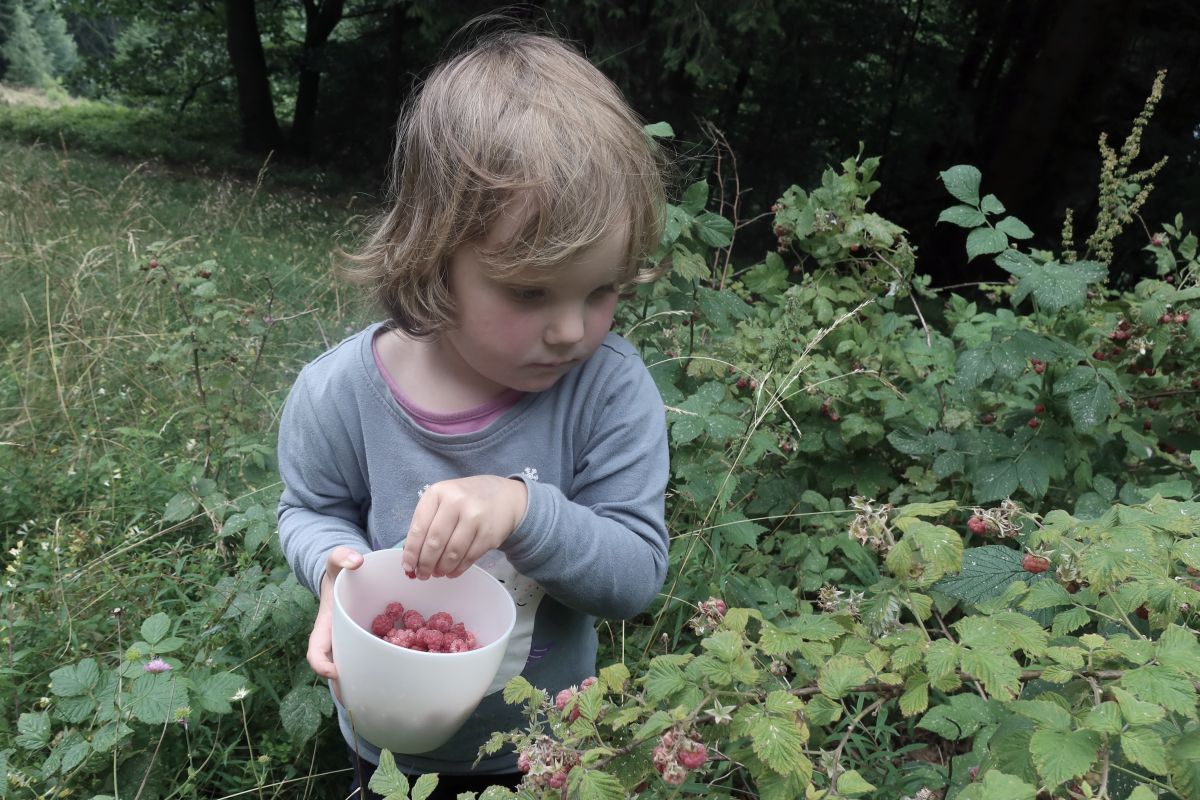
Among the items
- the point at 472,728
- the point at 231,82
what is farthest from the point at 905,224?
the point at 231,82

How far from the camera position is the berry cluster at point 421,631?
1.08 m

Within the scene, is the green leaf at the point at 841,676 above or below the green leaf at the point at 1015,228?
below

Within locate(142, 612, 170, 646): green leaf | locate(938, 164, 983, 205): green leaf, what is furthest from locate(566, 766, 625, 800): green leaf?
locate(938, 164, 983, 205): green leaf

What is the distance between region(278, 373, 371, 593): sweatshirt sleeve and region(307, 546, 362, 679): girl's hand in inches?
4.4

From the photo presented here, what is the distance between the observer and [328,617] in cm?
119

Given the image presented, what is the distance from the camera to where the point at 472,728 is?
4.62 feet

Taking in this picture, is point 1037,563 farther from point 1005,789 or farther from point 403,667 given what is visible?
point 403,667

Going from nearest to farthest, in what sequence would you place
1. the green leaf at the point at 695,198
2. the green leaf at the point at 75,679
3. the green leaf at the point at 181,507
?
the green leaf at the point at 75,679
the green leaf at the point at 181,507
the green leaf at the point at 695,198

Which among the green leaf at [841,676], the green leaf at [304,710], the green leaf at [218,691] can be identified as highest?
the green leaf at [841,676]

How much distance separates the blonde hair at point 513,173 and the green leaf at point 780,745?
0.59 metres

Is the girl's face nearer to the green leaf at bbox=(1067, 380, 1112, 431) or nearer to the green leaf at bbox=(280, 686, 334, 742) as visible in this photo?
the green leaf at bbox=(280, 686, 334, 742)

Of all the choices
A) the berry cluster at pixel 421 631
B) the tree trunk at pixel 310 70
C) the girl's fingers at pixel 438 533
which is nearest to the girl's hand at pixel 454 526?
the girl's fingers at pixel 438 533

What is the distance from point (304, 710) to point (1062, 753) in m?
1.21

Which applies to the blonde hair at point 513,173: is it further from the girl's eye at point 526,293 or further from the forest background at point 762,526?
the forest background at point 762,526
